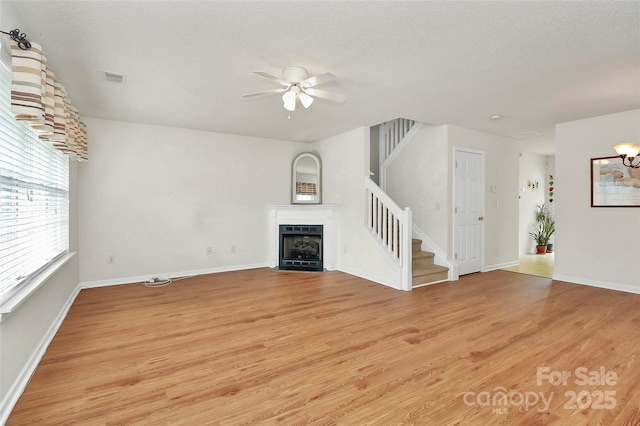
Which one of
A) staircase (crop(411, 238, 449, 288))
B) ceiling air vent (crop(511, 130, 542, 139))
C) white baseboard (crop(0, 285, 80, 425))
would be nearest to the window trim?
white baseboard (crop(0, 285, 80, 425))

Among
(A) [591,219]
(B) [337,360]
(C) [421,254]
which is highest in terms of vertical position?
(A) [591,219]

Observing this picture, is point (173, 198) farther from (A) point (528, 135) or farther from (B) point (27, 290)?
(A) point (528, 135)

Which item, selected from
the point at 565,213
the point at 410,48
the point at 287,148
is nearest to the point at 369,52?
the point at 410,48

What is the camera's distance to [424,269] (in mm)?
4859

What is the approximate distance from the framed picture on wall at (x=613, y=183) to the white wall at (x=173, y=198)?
4860 millimetres

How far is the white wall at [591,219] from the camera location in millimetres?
4211

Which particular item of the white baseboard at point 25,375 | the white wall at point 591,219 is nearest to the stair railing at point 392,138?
the white wall at point 591,219

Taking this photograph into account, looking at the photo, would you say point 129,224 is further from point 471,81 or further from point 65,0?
point 471,81

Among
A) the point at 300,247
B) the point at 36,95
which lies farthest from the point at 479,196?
the point at 36,95

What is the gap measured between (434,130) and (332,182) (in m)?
1.97

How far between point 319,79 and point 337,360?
2361 millimetres

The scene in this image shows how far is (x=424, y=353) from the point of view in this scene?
250 centimetres

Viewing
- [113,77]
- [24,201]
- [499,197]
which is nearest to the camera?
[24,201]

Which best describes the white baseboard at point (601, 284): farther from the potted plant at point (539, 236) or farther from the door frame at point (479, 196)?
the potted plant at point (539, 236)
